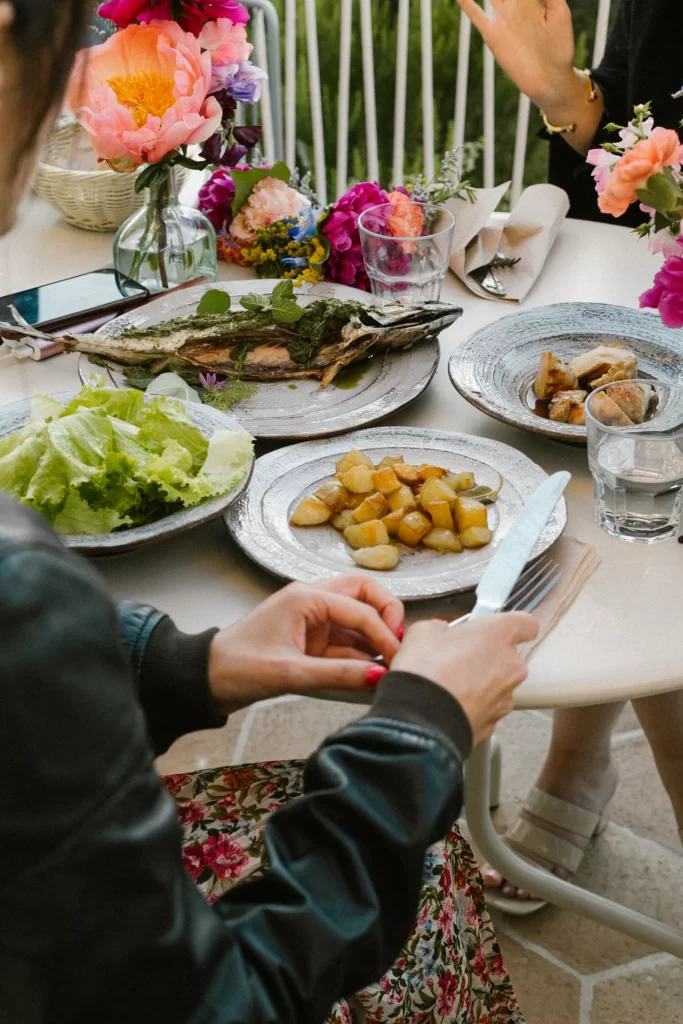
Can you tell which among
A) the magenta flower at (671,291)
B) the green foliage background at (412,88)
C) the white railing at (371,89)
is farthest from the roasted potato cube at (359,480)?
the green foliage background at (412,88)

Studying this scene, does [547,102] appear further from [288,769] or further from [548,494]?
[288,769]

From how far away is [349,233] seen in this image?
1.60 meters

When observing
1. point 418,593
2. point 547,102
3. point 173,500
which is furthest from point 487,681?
point 547,102

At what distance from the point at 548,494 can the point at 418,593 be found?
0.17 meters

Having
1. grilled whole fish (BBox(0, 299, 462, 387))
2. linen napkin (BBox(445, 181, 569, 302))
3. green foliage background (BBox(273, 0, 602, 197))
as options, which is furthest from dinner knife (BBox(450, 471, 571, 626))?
green foliage background (BBox(273, 0, 602, 197))

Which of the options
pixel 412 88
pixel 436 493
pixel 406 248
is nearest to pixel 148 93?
pixel 406 248

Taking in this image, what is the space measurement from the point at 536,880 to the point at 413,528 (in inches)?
27.9

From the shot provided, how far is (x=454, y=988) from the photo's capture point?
1.06 meters

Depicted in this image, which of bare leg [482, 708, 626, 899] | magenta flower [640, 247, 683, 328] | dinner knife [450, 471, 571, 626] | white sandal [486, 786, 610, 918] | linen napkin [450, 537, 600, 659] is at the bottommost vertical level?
white sandal [486, 786, 610, 918]

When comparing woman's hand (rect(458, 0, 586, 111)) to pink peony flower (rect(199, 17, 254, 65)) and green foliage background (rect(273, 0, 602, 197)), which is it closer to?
pink peony flower (rect(199, 17, 254, 65))

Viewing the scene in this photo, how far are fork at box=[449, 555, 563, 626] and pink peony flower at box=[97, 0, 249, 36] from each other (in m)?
0.89

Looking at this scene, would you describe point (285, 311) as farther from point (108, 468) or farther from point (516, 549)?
point (516, 549)

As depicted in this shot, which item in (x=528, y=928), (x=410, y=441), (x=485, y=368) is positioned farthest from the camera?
(x=528, y=928)

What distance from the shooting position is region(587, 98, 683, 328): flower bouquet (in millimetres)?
1037
